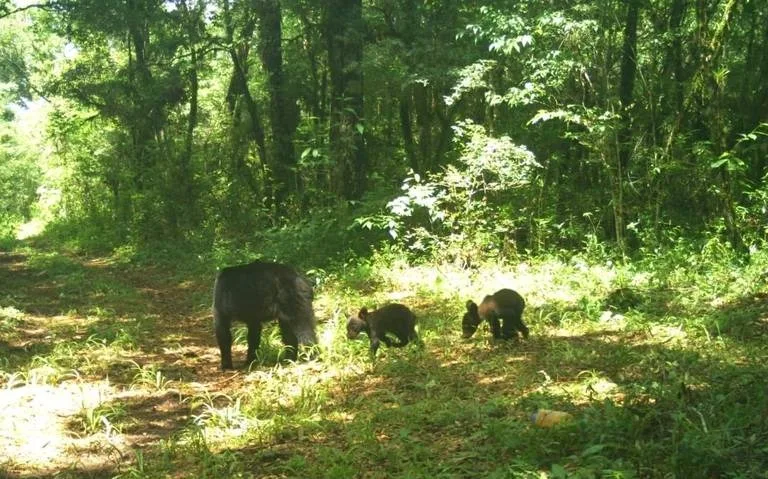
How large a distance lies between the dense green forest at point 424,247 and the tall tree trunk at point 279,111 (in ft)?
0.22

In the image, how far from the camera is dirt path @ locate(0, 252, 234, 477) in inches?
189

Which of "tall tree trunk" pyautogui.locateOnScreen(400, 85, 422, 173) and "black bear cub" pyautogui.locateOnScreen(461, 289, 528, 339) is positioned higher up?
"tall tree trunk" pyautogui.locateOnScreen(400, 85, 422, 173)

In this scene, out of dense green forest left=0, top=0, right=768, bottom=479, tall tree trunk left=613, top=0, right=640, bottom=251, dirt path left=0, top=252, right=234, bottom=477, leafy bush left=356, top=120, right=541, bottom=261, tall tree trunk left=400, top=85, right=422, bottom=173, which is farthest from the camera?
tall tree trunk left=400, top=85, right=422, bottom=173

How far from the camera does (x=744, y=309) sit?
670 cm

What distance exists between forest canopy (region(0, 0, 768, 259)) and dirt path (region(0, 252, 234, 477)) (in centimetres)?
319

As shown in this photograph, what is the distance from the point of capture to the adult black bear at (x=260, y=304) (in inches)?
262

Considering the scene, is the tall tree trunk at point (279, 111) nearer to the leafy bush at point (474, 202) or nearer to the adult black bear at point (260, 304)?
the leafy bush at point (474, 202)

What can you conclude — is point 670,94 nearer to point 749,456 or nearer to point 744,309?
point 744,309

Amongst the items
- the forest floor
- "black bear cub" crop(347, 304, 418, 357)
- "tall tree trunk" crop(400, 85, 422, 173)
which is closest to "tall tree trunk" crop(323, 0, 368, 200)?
"tall tree trunk" crop(400, 85, 422, 173)

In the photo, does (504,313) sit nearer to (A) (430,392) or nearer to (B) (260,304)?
(A) (430,392)

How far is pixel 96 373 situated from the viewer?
21.7 ft

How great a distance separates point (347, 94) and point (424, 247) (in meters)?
3.56

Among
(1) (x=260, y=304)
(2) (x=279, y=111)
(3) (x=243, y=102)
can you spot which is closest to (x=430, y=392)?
(1) (x=260, y=304)

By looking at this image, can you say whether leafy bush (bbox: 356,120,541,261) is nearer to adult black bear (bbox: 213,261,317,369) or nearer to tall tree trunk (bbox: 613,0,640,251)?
tall tree trunk (bbox: 613,0,640,251)
